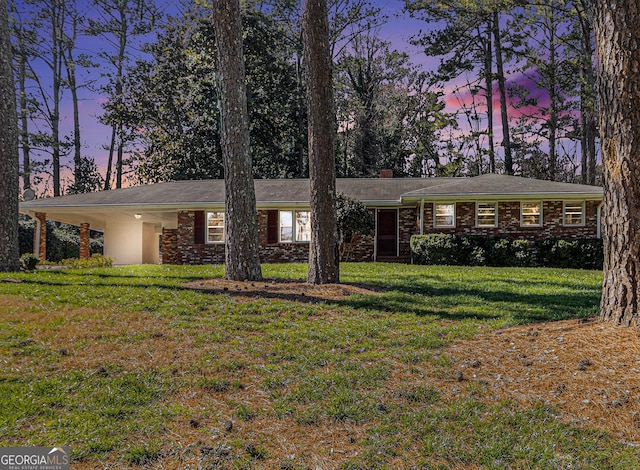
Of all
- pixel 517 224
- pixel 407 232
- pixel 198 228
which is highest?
pixel 517 224

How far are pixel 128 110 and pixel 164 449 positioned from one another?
27.3m

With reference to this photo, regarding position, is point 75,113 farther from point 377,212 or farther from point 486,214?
point 486,214

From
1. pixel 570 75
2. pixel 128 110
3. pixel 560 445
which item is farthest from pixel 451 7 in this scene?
pixel 560 445

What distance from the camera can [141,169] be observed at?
2712 cm

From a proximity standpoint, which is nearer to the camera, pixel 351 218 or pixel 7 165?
pixel 7 165

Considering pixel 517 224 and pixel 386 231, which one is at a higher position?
pixel 517 224

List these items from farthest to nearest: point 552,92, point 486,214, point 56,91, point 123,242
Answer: point 56,91 < point 552,92 < point 123,242 < point 486,214

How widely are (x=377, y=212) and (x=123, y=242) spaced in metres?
12.5

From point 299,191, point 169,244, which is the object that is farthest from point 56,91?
point 299,191

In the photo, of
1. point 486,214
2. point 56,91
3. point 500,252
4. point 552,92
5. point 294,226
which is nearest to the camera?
point 500,252

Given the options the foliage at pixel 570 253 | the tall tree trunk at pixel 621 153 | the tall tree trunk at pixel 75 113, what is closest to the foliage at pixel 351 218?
the foliage at pixel 570 253

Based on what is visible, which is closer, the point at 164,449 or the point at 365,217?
the point at 164,449

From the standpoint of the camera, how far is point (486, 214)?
1703cm

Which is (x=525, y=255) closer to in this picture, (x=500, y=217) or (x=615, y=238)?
(x=500, y=217)
